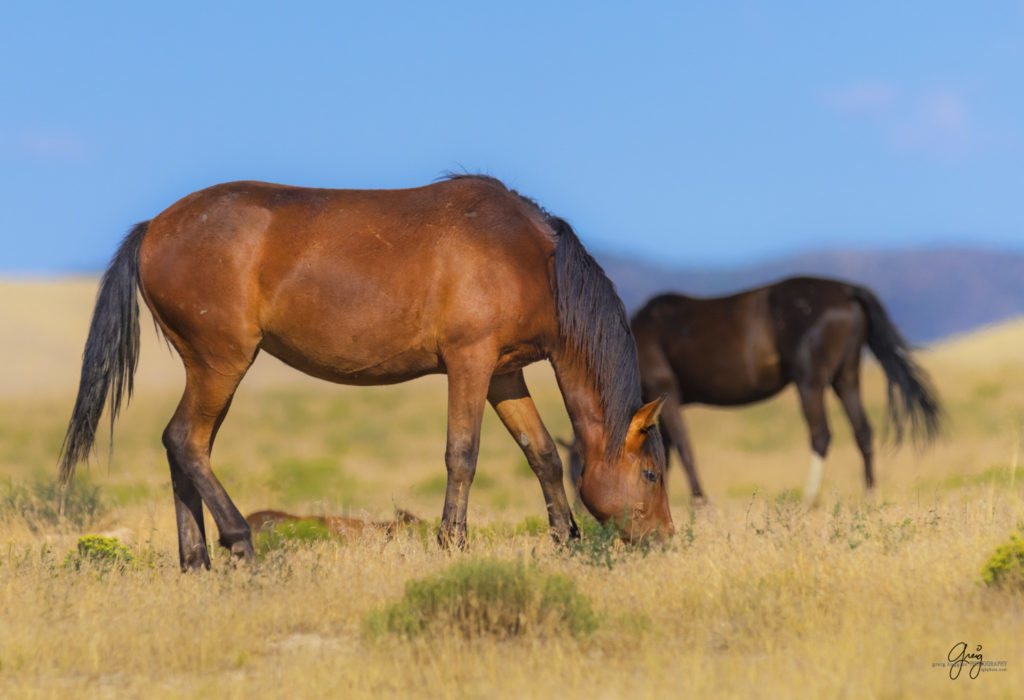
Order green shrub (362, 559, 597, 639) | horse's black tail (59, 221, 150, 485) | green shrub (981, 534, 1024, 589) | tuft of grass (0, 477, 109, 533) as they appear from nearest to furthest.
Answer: green shrub (362, 559, 597, 639)
green shrub (981, 534, 1024, 589)
horse's black tail (59, 221, 150, 485)
tuft of grass (0, 477, 109, 533)

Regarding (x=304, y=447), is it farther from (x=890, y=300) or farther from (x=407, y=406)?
(x=890, y=300)

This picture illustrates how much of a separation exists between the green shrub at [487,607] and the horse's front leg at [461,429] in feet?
5.30

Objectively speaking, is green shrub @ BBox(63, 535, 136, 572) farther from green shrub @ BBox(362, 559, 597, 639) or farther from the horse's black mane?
the horse's black mane

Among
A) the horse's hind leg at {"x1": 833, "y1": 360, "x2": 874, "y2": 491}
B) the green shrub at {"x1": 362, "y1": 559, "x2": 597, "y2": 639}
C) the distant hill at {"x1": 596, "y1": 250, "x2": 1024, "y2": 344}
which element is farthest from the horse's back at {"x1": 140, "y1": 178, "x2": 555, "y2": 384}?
the distant hill at {"x1": 596, "y1": 250, "x2": 1024, "y2": 344}

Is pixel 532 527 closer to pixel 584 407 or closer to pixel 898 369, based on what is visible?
pixel 584 407

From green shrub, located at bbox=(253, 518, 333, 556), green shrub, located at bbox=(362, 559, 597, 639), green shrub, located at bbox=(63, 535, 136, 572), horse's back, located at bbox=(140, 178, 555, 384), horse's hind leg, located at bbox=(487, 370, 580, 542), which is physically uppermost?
horse's back, located at bbox=(140, 178, 555, 384)

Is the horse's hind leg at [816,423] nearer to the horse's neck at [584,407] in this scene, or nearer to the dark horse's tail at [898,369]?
the dark horse's tail at [898,369]

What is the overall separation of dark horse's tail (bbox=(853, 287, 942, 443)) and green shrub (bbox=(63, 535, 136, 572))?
957 cm

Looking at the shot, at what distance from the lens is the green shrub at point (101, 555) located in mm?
7297

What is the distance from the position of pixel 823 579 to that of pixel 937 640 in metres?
1.28

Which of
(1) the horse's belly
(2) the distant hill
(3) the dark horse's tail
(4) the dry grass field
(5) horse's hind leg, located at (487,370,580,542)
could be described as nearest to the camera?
(4) the dry grass field

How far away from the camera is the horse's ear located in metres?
7.25

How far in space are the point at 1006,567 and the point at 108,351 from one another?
6.42 meters

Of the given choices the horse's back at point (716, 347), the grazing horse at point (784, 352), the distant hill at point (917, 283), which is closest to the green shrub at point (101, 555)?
the grazing horse at point (784, 352)
